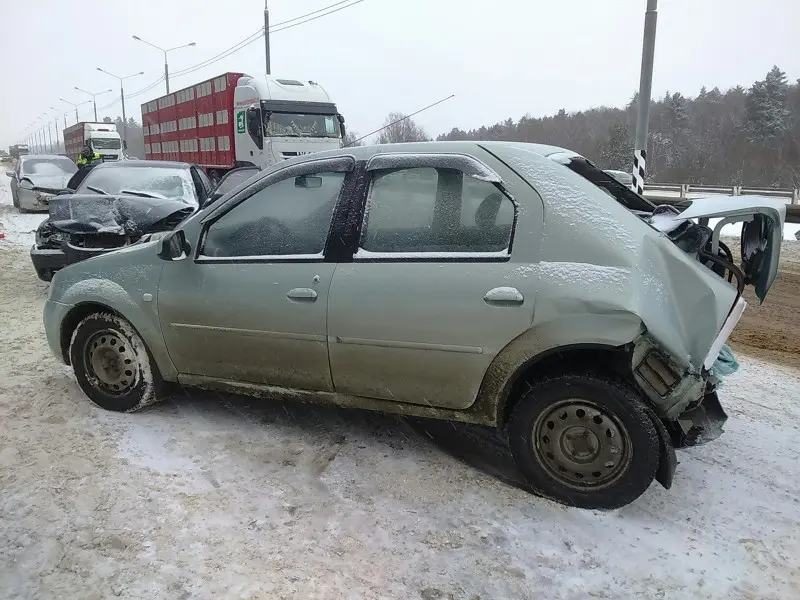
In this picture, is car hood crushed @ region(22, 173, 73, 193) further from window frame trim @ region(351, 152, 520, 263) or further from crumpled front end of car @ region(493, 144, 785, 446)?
crumpled front end of car @ region(493, 144, 785, 446)

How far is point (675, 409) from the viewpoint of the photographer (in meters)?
2.85

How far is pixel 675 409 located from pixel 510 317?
86 centimetres

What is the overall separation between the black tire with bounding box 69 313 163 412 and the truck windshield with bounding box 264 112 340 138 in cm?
1421

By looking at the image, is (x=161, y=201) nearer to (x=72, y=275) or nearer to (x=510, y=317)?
(x=72, y=275)

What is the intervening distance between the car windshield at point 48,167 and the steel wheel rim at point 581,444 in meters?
18.0

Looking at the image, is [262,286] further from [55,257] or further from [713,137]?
[713,137]

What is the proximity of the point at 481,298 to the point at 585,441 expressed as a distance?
33.4 inches

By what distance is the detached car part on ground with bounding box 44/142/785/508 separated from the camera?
9.27ft

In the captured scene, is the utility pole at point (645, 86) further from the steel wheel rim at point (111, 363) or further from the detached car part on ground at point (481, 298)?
the steel wheel rim at point (111, 363)

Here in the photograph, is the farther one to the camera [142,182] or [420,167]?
[142,182]

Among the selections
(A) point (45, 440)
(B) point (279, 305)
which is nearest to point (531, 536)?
(B) point (279, 305)

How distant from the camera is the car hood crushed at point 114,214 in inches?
277

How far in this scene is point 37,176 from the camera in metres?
16.9

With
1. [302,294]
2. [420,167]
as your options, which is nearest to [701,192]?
[420,167]
